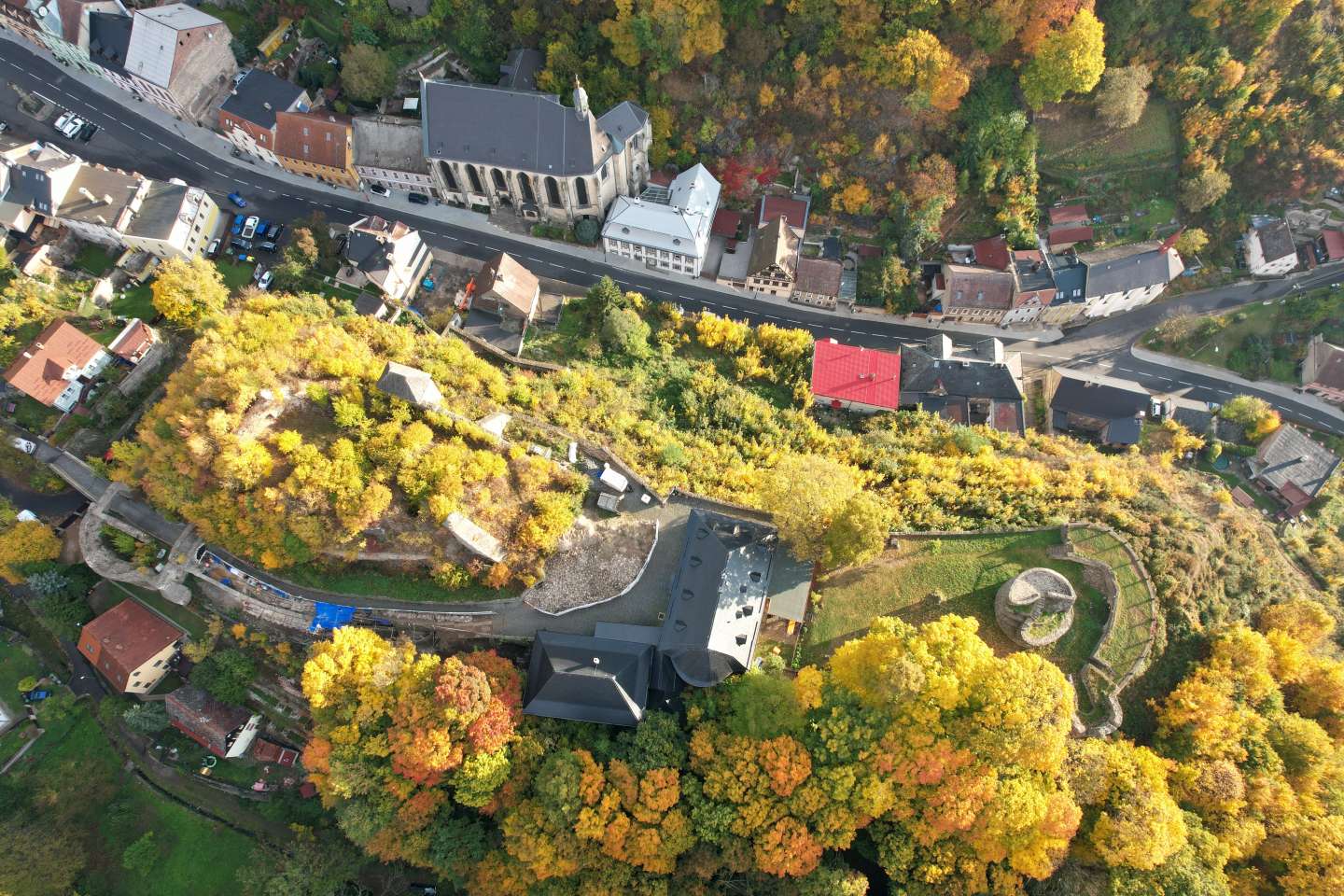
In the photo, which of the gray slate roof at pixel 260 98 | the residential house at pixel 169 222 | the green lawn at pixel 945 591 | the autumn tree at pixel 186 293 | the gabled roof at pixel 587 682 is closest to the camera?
the gabled roof at pixel 587 682

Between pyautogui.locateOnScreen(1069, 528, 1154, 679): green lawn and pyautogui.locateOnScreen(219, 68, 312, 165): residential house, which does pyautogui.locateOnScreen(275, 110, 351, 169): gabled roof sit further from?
pyautogui.locateOnScreen(1069, 528, 1154, 679): green lawn

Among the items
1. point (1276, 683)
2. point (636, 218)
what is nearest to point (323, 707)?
point (636, 218)

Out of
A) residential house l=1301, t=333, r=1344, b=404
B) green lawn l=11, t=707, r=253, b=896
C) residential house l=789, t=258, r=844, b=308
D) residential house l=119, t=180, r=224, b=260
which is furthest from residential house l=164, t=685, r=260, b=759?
residential house l=1301, t=333, r=1344, b=404

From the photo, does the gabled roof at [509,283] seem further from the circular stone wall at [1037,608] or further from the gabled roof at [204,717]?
the circular stone wall at [1037,608]

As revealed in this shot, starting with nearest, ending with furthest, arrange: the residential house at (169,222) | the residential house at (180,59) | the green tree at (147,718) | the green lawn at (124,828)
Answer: the green lawn at (124,828), the green tree at (147,718), the residential house at (169,222), the residential house at (180,59)

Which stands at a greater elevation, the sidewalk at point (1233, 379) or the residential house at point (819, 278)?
the residential house at point (819, 278)

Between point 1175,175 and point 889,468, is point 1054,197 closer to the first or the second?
point 1175,175

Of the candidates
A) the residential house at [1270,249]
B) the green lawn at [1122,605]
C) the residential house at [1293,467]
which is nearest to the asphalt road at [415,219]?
the residential house at [1293,467]

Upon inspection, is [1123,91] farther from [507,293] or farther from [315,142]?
[315,142]
